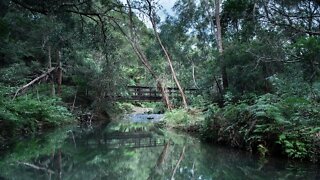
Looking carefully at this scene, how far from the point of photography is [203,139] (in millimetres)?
11453

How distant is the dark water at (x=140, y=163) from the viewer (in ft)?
22.0

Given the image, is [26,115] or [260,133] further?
[26,115]

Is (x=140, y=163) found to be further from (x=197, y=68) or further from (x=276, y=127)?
(x=197, y=68)

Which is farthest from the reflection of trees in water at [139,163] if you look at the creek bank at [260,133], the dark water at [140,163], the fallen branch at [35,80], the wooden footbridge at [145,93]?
the wooden footbridge at [145,93]

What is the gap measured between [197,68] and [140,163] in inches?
820

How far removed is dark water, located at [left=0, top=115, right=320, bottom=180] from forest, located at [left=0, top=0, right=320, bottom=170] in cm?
75

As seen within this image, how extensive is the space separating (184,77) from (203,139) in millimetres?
18367

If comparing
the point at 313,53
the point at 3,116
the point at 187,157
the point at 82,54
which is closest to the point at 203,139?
the point at 187,157

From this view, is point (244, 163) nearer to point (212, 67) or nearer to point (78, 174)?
point (78, 174)

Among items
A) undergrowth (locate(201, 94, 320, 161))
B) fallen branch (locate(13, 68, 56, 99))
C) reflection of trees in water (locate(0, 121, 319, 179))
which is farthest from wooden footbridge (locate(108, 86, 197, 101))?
undergrowth (locate(201, 94, 320, 161))

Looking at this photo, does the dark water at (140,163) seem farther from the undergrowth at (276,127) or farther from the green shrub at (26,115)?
the green shrub at (26,115)

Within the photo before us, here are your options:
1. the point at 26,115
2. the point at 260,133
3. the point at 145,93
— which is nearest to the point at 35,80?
the point at 26,115

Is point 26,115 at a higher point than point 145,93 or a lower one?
lower

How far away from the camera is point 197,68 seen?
28.5 meters
